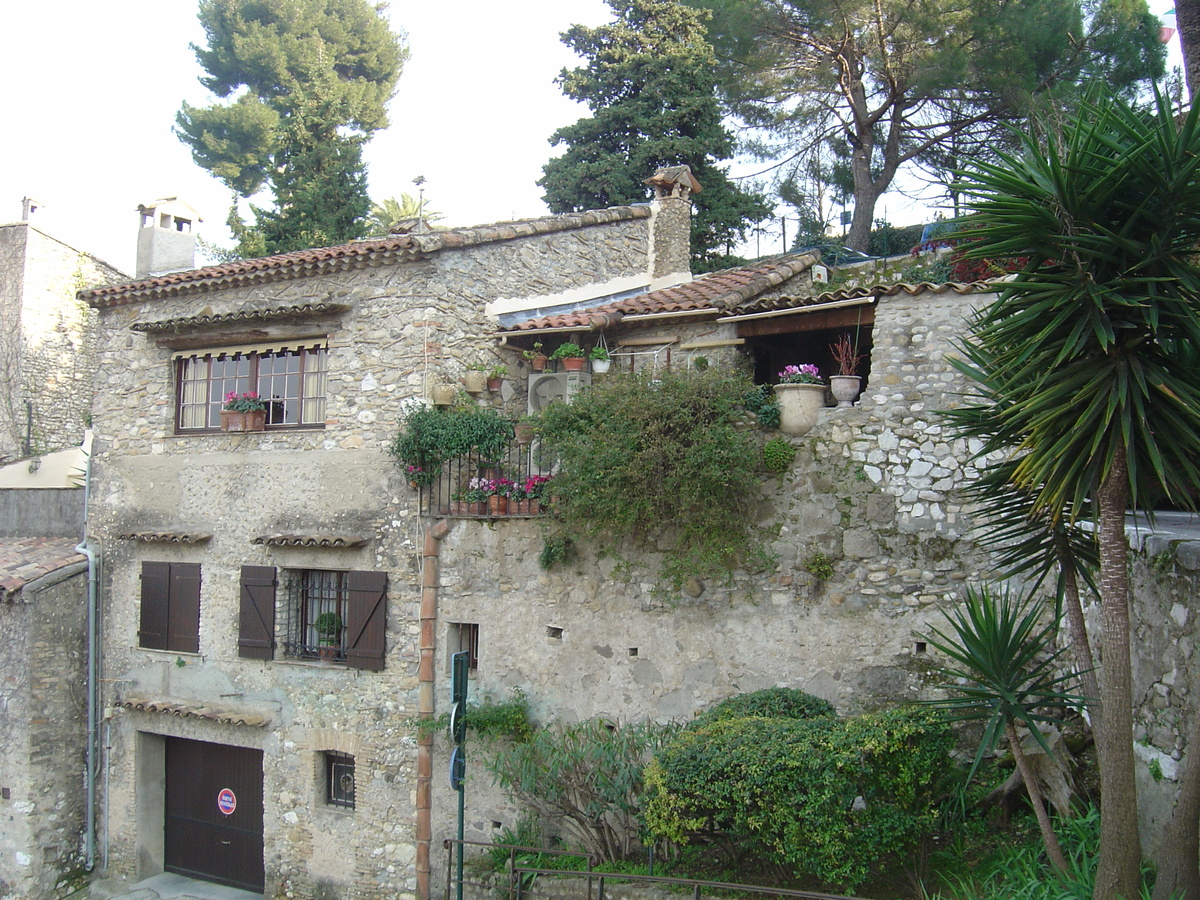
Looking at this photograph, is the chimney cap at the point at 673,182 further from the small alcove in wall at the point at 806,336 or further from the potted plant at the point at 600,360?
the potted plant at the point at 600,360

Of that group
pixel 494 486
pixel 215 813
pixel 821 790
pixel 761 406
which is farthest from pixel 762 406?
pixel 215 813

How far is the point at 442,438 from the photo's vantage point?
10.7 meters

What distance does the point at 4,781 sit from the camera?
1273cm

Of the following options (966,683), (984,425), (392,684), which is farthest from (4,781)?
(984,425)

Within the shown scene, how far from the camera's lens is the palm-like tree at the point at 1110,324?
519 centimetres

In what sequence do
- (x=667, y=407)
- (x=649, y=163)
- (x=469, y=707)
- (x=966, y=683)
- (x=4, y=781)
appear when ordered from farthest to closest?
(x=649, y=163)
(x=4, y=781)
(x=469, y=707)
(x=667, y=407)
(x=966, y=683)

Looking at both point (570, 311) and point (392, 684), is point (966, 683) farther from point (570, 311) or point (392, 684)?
point (570, 311)

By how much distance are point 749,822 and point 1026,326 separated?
13.9ft

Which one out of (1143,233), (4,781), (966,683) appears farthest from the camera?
(4,781)

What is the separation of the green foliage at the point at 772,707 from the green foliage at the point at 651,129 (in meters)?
12.5

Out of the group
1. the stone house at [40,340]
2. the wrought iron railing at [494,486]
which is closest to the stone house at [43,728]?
the wrought iron railing at [494,486]

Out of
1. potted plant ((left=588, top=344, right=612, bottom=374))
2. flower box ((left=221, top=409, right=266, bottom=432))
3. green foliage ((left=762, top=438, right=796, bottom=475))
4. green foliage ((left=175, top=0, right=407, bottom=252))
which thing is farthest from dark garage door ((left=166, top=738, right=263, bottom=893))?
green foliage ((left=175, top=0, right=407, bottom=252))

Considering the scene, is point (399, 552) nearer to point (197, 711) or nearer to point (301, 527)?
point (301, 527)

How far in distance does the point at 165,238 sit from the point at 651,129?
393 inches
